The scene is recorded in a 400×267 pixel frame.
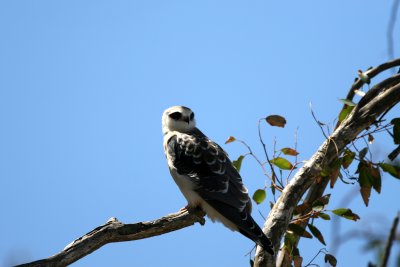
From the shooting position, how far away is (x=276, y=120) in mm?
5426

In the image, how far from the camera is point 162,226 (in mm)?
4730

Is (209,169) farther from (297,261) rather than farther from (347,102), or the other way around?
(347,102)

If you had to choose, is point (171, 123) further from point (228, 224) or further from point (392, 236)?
point (392, 236)

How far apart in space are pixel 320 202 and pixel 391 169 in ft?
2.25

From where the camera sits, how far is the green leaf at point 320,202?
4992mm

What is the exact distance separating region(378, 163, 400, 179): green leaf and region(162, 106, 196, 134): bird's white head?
2712 millimetres

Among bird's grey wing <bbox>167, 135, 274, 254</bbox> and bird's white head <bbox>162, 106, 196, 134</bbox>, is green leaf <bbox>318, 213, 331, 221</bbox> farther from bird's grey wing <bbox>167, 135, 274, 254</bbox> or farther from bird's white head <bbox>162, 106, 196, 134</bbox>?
bird's white head <bbox>162, 106, 196, 134</bbox>

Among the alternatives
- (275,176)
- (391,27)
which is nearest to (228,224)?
(275,176)

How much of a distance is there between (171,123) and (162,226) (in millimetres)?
2712

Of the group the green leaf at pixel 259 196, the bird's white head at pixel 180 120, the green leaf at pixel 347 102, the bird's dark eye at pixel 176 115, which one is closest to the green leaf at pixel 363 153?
the green leaf at pixel 347 102

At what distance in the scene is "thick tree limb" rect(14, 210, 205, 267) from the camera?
13.3ft

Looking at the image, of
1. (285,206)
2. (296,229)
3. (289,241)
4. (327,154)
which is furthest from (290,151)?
(285,206)

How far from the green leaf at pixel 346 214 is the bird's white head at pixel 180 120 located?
259 centimetres

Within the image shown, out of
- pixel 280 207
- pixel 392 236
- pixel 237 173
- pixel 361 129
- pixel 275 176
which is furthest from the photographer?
pixel 237 173
